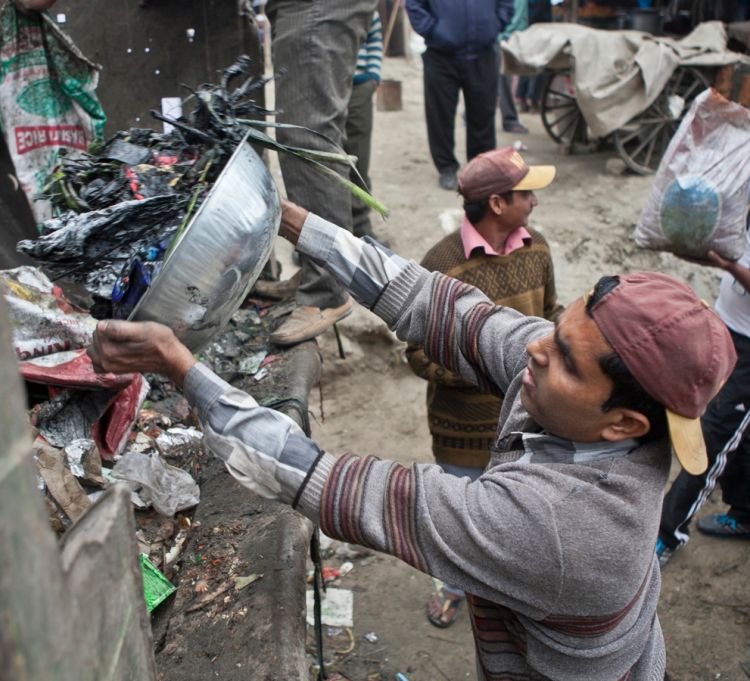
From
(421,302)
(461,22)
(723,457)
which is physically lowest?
(723,457)

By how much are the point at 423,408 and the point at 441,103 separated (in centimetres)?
309

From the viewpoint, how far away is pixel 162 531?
2225mm

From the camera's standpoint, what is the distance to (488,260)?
2.91 metres

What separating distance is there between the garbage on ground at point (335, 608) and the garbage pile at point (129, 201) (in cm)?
215

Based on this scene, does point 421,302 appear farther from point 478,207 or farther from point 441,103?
point 441,103

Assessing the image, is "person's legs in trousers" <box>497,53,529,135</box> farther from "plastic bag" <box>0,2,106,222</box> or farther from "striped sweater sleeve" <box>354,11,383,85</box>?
"plastic bag" <box>0,2,106,222</box>

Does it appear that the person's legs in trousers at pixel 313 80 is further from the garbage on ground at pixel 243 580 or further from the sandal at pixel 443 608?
the sandal at pixel 443 608

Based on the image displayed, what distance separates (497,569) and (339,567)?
2482 millimetres

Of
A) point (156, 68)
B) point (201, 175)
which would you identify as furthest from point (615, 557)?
point (156, 68)

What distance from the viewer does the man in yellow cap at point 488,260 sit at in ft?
9.39

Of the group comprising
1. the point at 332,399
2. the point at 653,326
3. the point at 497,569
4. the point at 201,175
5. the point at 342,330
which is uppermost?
the point at 201,175

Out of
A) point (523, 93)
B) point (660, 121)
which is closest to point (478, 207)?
point (660, 121)

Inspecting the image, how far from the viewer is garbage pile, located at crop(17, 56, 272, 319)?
164cm

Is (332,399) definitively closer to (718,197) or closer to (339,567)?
(339,567)
